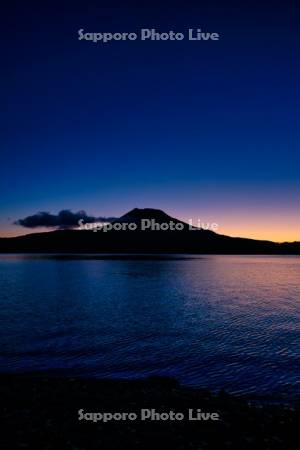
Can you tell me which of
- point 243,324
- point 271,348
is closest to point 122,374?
point 271,348

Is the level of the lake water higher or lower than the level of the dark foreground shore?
lower

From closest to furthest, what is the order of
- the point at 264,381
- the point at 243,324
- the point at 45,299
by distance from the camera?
the point at 264,381 → the point at 243,324 → the point at 45,299

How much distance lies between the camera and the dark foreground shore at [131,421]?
510 inches

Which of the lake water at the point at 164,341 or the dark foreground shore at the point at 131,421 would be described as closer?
the dark foreground shore at the point at 131,421

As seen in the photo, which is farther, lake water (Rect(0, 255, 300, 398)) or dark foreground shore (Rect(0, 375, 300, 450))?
lake water (Rect(0, 255, 300, 398))

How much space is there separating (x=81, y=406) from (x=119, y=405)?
1704 mm

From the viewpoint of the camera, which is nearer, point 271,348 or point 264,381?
point 264,381

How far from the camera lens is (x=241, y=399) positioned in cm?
1895

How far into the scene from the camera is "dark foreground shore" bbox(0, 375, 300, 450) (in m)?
12.9

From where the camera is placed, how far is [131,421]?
14945mm

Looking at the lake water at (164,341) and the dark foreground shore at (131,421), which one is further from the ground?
the dark foreground shore at (131,421)

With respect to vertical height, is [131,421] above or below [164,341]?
above

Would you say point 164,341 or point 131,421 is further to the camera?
point 164,341

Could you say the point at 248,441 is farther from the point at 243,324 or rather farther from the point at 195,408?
the point at 243,324
